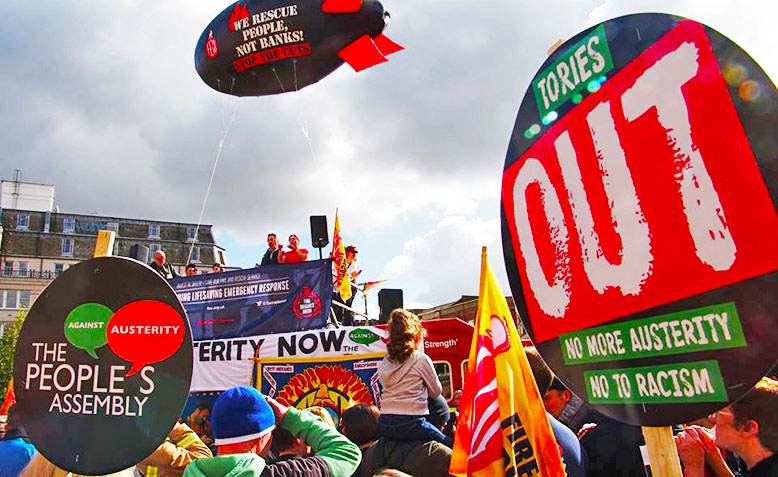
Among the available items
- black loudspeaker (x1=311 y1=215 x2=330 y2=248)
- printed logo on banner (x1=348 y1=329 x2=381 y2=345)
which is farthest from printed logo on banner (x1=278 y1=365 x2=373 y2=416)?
black loudspeaker (x1=311 y1=215 x2=330 y2=248)

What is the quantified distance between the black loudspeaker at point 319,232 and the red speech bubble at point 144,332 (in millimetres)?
8934

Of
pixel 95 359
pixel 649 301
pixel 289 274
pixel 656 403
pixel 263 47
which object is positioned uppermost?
pixel 263 47

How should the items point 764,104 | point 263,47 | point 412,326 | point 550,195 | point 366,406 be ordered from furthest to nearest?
1. point 263,47
2. point 366,406
3. point 412,326
4. point 550,195
5. point 764,104

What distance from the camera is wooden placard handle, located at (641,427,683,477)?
1.15 meters

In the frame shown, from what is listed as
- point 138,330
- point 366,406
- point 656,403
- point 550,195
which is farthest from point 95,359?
point 366,406

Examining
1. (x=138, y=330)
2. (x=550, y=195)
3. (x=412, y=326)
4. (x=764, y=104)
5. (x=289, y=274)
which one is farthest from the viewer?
(x=289, y=274)

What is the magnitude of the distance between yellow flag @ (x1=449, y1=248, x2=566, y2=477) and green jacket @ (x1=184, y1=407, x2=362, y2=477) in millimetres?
475

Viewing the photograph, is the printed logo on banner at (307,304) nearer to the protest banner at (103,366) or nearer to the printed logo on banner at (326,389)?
the printed logo on banner at (326,389)

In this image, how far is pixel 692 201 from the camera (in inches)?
40.2

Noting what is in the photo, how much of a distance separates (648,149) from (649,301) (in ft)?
0.99

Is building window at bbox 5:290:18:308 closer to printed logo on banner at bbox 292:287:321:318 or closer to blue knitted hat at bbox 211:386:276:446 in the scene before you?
printed logo on banner at bbox 292:287:321:318

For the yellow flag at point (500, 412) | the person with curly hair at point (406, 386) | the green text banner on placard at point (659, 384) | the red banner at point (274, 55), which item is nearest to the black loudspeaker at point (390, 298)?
the red banner at point (274, 55)

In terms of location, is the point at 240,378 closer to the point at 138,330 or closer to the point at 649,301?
the point at 138,330

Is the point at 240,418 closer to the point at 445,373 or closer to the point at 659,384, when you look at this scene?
the point at 659,384
